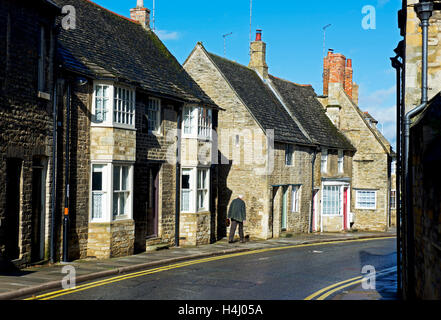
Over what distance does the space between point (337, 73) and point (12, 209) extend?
1151 inches

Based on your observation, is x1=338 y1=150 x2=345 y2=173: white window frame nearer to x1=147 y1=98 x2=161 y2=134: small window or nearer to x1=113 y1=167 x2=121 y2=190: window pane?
x1=147 y1=98 x2=161 y2=134: small window

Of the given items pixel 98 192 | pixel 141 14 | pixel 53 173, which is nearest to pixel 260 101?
pixel 141 14

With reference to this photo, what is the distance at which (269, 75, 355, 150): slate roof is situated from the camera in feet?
118

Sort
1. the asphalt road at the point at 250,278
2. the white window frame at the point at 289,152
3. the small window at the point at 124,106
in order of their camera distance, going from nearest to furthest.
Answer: the asphalt road at the point at 250,278
the small window at the point at 124,106
the white window frame at the point at 289,152

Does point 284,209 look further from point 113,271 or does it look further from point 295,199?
point 113,271

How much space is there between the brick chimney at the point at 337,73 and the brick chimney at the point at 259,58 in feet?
19.3

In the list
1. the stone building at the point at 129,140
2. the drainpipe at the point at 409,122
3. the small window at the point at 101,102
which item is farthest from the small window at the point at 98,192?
the drainpipe at the point at 409,122

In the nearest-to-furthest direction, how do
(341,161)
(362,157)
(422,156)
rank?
(422,156), (341,161), (362,157)

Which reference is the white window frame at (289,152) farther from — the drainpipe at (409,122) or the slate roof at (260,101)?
the drainpipe at (409,122)

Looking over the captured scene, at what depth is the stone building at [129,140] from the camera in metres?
18.2

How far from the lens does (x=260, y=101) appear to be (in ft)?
107

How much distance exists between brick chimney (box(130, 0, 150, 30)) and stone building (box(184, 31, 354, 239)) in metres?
4.51

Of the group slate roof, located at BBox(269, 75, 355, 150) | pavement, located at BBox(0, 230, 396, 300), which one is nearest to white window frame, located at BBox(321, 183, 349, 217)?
slate roof, located at BBox(269, 75, 355, 150)
